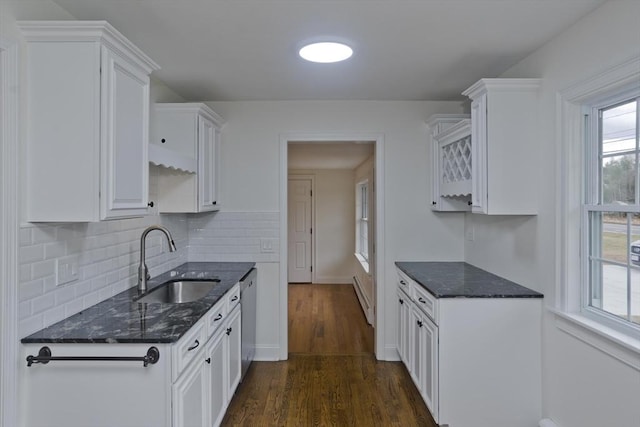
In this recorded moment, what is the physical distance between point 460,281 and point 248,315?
1.71 m

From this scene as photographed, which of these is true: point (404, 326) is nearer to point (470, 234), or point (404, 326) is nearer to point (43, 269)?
point (470, 234)

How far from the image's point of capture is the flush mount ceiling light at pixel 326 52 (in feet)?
7.57

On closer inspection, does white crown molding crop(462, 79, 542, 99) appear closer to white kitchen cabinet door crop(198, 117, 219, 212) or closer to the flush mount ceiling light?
the flush mount ceiling light

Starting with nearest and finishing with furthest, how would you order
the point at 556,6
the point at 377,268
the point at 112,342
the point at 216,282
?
the point at 112,342 < the point at 556,6 < the point at 216,282 < the point at 377,268

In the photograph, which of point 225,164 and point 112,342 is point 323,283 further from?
point 112,342

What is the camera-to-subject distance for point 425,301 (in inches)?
103

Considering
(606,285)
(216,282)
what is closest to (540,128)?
(606,285)

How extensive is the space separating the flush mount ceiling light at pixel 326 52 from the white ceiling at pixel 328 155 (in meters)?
1.80

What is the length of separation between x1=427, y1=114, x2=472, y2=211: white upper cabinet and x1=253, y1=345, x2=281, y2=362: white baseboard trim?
6.47ft

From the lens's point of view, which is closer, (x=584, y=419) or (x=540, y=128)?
(x=584, y=419)

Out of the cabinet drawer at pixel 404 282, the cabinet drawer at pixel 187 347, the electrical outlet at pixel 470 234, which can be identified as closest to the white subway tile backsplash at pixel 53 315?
the cabinet drawer at pixel 187 347

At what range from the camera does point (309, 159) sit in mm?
6246

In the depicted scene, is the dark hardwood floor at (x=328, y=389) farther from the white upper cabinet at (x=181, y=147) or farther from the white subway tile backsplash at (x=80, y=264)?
the white upper cabinet at (x=181, y=147)

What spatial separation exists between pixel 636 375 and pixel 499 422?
0.93m
